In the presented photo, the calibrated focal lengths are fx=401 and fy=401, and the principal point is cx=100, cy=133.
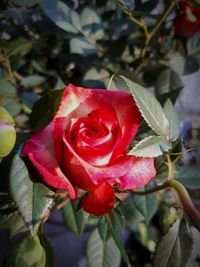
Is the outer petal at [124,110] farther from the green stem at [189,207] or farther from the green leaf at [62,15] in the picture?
the green leaf at [62,15]

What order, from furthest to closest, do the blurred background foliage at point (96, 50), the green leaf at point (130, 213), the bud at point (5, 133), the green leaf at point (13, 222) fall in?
the green leaf at point (130, 213) → the blurred background foliage at point (96, 50) → the green leaf at point (13, 222) → the bud at point (5, 133)

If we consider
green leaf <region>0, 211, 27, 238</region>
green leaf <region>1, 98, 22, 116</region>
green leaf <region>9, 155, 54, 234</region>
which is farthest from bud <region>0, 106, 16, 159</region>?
green leaf <region>1, 98, 22, 116</region>

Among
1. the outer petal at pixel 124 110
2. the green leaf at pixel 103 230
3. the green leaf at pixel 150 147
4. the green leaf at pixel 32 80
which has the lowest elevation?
the green leaf at pixel 103 230

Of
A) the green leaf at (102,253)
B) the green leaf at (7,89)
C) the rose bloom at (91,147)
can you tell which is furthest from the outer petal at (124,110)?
the green leaf at (102,253)

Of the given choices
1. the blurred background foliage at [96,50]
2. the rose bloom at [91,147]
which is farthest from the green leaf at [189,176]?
the rose bloom at [91,147]

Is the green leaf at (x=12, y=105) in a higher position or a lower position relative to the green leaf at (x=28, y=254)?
lower

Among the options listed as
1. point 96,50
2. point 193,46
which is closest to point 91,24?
point 96,50

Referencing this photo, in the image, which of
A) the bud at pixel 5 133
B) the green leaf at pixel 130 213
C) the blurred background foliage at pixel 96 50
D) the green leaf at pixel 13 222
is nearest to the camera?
the bud at pixel 5 133

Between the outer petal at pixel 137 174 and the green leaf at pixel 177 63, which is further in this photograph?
the green leaf at pixel 177 63
